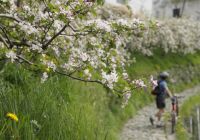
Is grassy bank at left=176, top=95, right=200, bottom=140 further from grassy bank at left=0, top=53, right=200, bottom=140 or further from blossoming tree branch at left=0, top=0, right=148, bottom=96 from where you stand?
blossoming tree branch at left=0, top=0, right=148, bottom=96

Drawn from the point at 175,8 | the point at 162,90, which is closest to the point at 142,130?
the point at 162,90

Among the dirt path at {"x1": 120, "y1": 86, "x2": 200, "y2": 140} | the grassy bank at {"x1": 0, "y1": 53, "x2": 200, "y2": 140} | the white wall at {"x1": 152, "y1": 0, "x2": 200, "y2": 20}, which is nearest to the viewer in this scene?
the grassy bank at {"x1": 0, "y1": 53, "x2": 200, "y2": 140}

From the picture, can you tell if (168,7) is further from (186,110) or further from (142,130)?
(142,130)

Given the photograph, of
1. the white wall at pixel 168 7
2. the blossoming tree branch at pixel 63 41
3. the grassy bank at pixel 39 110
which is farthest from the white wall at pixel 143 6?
the blossoming tree branch at pixel 63 41

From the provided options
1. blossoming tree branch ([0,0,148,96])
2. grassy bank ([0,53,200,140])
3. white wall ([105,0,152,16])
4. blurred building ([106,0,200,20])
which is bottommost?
grassy bank ([0,53,200,140])

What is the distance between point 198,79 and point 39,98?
81.7ft

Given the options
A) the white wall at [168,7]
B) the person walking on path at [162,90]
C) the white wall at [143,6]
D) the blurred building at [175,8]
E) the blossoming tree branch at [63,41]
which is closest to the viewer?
the blossoming tree branch at [63,41]

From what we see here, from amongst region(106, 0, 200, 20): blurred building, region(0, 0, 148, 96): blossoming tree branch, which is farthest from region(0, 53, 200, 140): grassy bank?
region(106, 0, 200, 20): blurred building

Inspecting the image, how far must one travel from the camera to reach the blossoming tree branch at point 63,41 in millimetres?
6836

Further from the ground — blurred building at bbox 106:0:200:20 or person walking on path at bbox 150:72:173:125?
blurred building at bbox 106:0:200:20

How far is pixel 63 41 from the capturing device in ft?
29.1

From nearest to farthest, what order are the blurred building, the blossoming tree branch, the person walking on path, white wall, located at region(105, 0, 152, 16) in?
the blossoming tree branch, the person walking on path, white wall, located at region(105, 0, 152, 16), the blurred building

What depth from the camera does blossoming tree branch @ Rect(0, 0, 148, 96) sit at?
22.4 ft

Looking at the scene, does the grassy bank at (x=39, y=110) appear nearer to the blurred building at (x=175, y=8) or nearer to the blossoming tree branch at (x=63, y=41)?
the blossoming tree branch at (x=63, y=41)
